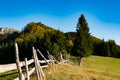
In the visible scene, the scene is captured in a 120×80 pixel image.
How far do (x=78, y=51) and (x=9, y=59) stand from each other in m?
27.9

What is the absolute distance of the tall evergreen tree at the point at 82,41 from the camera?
2445 inches

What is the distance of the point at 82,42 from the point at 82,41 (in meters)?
0.24

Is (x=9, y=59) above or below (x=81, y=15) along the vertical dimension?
below

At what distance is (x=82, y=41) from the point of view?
62.2 m

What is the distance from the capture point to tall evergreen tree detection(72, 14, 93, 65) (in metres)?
62.1

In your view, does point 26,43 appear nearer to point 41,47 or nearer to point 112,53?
point 41,47

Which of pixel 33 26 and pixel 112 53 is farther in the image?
pixel 33 26

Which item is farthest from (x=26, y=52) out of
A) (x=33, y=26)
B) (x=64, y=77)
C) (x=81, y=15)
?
(x=64, y=77)

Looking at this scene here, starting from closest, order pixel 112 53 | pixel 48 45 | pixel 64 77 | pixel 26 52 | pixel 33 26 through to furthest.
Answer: pixel 64 77
pixel 48 45
pixel 26 52
pixel 112 53
pixel 33 26

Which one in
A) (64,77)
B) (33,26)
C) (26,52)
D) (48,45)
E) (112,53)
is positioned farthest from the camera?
(33,26)

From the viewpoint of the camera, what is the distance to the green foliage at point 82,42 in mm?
62094

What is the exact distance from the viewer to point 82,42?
62125 mm

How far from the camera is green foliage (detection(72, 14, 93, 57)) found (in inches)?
2445

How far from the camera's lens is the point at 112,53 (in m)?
93.1
